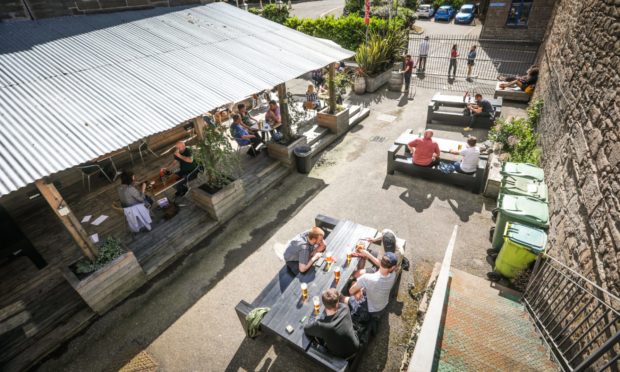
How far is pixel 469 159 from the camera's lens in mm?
7680

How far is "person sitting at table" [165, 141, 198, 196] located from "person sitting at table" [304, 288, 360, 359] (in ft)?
17.8

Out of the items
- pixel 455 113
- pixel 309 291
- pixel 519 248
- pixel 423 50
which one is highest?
pixel 423 50

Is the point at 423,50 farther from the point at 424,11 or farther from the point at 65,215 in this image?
the point at 424,11

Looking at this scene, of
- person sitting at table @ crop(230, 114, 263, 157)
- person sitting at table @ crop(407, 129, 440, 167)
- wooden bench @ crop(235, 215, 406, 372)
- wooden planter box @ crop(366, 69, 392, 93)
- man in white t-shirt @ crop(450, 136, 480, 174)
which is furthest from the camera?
wooden planter box @ crop(366, 69, 392, 93)

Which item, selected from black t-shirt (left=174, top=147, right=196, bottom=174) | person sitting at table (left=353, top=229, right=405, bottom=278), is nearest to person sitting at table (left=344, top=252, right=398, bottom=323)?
person sitting at table (left=353, top=229, right=405, bottom=278)

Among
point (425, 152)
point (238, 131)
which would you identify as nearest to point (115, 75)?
point (238, 131)

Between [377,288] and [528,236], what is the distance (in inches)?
118

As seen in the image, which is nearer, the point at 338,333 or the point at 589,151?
the point at 338,333

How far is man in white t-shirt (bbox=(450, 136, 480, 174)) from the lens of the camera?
751 cm

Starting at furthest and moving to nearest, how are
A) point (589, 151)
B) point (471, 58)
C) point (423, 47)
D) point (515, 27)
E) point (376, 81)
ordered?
point (515, 27) < point (423, 47) < point (471, 58) < point (376, 81) < point (589, 151)

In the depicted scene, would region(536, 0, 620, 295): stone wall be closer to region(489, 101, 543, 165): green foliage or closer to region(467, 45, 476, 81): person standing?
region(489, 101, 543, 165): green foliage

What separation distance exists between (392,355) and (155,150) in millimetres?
9751

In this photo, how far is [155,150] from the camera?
34.2 ft

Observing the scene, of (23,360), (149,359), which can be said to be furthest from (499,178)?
(23,360)
